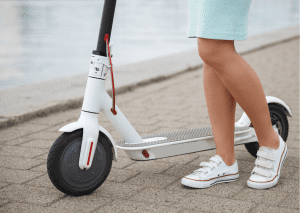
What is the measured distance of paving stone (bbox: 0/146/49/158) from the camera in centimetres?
288

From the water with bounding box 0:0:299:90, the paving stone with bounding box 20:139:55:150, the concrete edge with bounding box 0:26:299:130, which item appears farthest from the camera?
the water with bounding box 0:0:299:90

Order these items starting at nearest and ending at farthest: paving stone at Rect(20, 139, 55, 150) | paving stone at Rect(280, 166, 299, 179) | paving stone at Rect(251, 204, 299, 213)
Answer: paving stone at Rect(251, 204, 299, 213), paving stone at Rect(280, 166, 299, 179), paving stone at Rect(20, 139, 55, 150)

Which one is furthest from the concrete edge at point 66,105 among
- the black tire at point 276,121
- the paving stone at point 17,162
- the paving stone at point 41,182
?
the black tire at point 276,121

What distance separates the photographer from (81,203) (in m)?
2.14

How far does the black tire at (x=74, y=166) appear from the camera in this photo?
83.3 inches

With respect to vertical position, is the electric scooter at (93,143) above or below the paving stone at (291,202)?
above

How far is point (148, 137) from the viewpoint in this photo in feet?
8.38

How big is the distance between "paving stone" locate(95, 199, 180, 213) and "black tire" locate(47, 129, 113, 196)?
0.17m

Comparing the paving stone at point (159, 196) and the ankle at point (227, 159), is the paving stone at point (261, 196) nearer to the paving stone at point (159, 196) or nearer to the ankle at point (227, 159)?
the ankle at point (227, 159)

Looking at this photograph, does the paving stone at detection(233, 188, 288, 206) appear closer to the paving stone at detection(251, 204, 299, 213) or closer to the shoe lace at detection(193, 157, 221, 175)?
the paving stone at detection(251, 204, 299, 213)

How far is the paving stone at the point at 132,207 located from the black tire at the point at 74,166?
0.54 ft

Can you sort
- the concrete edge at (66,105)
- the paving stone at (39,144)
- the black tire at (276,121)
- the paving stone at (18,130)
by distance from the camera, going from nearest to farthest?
the black tire at (276,121)
the paving stone at (39,144)
the paving stone at (18,130)
the concrete edge at (66,105)

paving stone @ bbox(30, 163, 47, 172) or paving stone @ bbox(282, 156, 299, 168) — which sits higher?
paving stone @ bbox(30, 163, 47, 172)

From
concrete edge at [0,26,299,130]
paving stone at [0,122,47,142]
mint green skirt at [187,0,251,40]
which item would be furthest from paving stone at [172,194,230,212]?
concrete edge at [0,26,299,130]
